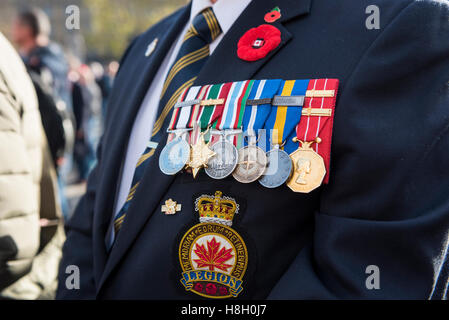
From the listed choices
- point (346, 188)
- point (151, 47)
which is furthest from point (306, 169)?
point (151, 47)

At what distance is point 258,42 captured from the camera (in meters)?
1.45

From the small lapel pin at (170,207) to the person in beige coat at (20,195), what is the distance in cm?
64

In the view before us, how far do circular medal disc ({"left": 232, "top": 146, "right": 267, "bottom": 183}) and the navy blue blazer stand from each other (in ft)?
0.11

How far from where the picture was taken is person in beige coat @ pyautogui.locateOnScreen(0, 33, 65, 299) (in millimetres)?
1671

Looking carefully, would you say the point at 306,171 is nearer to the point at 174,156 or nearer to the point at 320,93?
the point at 320,93

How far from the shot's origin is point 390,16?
1271mm

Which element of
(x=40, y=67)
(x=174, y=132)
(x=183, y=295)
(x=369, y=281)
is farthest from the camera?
(x=40, y=67)

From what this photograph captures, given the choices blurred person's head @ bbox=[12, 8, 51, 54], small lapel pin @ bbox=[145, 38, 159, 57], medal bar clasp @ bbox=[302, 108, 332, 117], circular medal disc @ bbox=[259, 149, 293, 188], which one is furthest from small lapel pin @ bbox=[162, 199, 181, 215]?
blurred person's head @ bbox=[12, 8, 51, 54]

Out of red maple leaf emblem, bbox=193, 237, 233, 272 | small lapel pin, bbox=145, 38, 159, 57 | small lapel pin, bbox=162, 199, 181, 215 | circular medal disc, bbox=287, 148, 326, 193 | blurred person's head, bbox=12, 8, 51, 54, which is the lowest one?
red maple leaf emblem, bbox=193, 237, 233, 272

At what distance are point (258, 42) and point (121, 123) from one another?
63 centimetres

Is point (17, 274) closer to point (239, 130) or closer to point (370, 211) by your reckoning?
point (239, 130)

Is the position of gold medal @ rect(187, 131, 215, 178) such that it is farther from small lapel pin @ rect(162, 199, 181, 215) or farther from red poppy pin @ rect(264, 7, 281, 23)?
red poppy pin @ rect(264, 7, 281, 23)
